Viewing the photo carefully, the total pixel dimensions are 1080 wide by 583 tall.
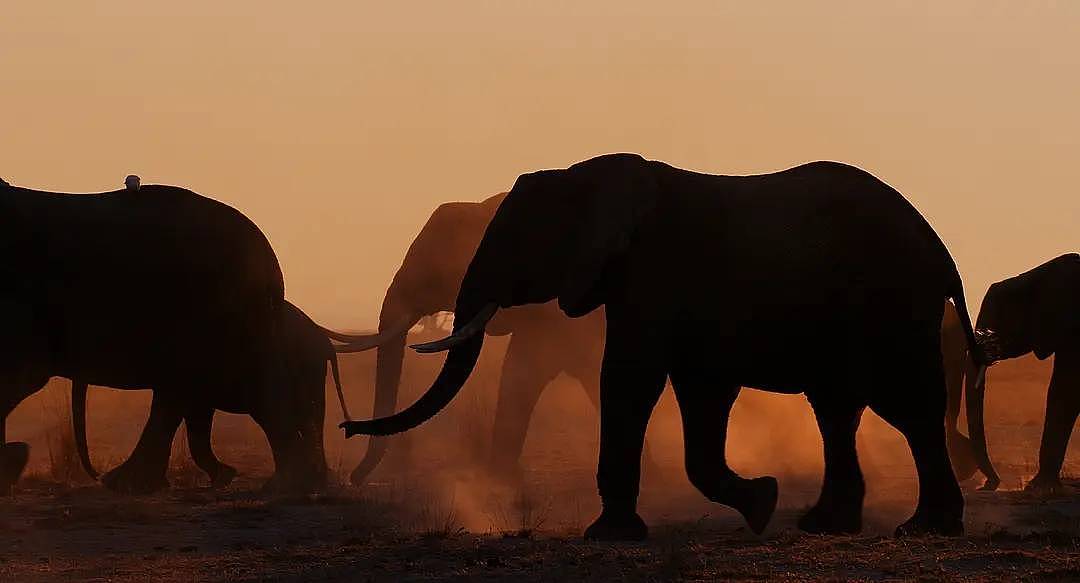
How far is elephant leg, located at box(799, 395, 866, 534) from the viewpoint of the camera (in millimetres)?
15133

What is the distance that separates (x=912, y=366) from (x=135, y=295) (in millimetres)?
6899

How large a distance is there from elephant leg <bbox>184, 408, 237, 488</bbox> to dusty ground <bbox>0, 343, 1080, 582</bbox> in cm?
22

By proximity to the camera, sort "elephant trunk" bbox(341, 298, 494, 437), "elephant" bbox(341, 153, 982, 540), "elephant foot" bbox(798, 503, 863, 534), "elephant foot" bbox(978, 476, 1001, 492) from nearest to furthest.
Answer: "elephant" bbox(341, 153, 982, 540) → "elephant trunk" bbox(341, 298, 494, 437) → "elephant foot" bbox(798, 503, 863, 534) → "elephant foot" bbox(978, 476, 1001, 492)

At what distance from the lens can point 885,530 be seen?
15.3 metres

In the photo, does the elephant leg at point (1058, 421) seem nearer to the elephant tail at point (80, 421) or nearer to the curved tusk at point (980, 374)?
the curved tusk at point (980, 374)

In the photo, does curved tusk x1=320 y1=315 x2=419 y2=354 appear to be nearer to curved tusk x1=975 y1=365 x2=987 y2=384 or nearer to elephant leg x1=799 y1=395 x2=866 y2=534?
curved tusk x1=975 y1=365 x2=987 y2=384

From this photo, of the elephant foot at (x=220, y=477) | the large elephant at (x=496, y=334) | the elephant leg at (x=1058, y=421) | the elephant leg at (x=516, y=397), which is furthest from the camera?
the large elephant at (x=496, y=334)

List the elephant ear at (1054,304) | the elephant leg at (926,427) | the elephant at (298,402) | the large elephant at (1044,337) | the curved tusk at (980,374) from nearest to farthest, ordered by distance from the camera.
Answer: the elephant leg at (926,427) → the curved tusk at (980,374) → the elephant at (298,402) → the large elephant at (1044,337) → the elephant ear at (1054,304)

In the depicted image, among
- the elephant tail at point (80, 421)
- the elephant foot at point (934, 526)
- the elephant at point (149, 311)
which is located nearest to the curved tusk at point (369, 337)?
the elephant at point (149, 311)

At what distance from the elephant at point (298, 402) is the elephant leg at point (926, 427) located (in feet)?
20.3

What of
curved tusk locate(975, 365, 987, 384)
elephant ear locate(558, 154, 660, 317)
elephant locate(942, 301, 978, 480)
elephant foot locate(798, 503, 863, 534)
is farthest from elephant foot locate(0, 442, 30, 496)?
elephant locate(942, 301, 978, 480)

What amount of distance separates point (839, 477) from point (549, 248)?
9.88ft

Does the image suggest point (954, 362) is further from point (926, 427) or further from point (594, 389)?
point (926, 427)

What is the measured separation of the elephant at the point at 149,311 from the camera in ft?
54.6
